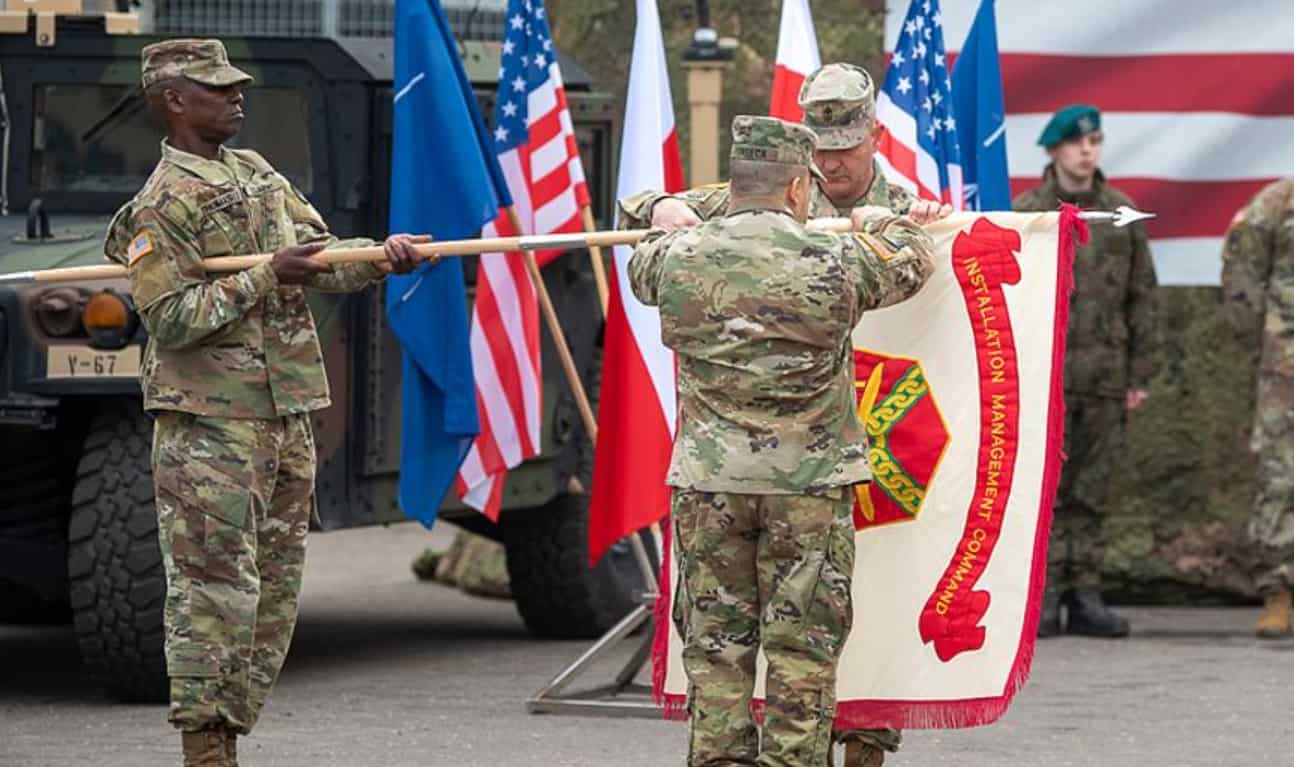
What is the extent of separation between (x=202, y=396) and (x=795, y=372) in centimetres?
144

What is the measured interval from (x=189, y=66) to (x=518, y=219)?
1.83 m

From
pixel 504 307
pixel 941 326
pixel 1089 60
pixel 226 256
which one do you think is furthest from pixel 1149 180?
pixel 226 256

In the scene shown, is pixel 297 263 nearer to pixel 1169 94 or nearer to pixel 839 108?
pixel 839 108

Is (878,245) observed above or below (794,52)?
below

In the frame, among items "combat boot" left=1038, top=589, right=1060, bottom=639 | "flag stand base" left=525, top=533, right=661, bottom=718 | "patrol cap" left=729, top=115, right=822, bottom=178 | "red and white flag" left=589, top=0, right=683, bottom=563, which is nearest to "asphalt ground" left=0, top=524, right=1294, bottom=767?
"flag stand base" left=525, top=533, right=661, bottom=718

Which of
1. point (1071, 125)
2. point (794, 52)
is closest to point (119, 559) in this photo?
point (794, 52)

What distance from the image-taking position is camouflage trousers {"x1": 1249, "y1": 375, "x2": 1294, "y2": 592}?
985 centimetres

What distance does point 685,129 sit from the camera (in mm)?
11102

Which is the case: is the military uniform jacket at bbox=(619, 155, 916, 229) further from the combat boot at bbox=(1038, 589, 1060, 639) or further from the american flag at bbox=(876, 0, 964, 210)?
the combat boot at bbox=(1038, 589, 1060, 639)

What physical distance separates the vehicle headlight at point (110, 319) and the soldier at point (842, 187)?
1.94m

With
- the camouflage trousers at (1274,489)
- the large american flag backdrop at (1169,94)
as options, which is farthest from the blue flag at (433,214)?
the camouflage trousers at (1274,489)

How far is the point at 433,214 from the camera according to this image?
25.6 feet

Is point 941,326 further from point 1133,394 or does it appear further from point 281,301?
point 1133,394

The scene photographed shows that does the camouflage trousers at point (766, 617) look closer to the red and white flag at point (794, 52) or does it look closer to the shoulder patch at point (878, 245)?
the shoulder patch at point (878, 245)
